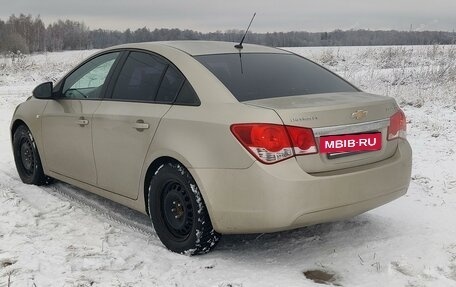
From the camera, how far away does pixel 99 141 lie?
4.29 meters

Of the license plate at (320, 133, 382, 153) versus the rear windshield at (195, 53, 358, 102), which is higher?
the rear windshield at (195, 53, 358, 102)

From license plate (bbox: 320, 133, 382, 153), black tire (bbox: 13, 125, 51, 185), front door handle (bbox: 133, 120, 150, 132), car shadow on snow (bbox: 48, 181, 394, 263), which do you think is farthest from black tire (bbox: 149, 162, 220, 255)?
black tire (bbox: 13, 125, 51, 185)

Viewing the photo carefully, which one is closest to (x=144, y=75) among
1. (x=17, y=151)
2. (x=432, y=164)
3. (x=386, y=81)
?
(x=17, y=151)

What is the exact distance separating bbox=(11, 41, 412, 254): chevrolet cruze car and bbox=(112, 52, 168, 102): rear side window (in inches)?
0.5

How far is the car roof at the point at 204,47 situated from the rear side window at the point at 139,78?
0.11 meters

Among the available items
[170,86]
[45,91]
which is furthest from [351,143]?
[45,91]

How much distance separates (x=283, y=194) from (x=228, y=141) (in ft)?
1.62

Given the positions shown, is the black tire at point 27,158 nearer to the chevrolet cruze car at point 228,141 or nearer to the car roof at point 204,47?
the chevrolet cruze car at point 228,141

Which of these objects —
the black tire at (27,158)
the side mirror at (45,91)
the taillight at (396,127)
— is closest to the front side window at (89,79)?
the side mirror at (45,91)

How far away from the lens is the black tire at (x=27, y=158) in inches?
215

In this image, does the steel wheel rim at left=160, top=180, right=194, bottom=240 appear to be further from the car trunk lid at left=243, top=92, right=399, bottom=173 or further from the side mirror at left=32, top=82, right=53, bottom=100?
the side mirror at left=32, top=82, right=53, bottom=100

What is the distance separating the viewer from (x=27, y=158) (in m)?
5.67

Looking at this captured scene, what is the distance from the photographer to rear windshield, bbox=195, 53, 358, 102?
3588 millimetres

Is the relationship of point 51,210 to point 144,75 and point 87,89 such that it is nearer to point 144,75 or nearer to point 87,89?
point 87,89
